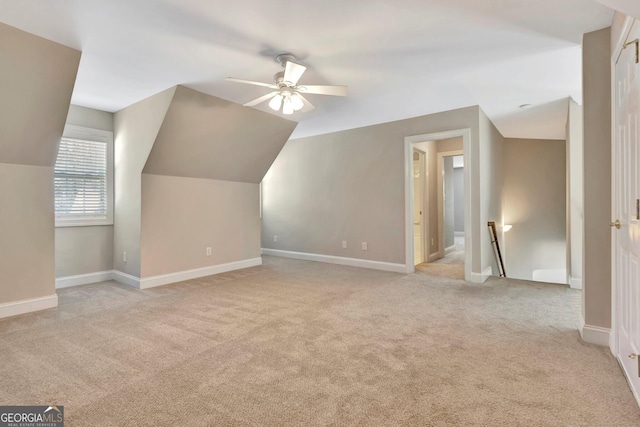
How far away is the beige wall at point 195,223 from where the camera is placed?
169 inches

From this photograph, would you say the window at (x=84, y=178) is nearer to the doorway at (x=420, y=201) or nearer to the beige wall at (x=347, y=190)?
the beige wall at (x=347, y=190)

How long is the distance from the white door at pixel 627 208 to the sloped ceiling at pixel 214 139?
386 cm

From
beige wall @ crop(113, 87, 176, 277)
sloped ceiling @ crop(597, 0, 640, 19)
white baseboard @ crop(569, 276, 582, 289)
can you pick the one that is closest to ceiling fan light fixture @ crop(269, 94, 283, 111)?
beige wall @ crop(113, 87, 176, 277)

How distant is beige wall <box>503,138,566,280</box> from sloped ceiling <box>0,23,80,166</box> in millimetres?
6870

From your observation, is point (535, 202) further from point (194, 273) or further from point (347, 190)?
point (194, 273)

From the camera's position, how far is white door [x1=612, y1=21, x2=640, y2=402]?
1.76 meters

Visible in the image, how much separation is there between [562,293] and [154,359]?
433 cm

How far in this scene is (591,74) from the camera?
8.15ft

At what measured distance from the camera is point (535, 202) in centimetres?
632

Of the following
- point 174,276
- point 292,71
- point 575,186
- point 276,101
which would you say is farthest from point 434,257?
point 292,71

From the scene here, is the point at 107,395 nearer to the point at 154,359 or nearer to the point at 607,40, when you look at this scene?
the point at 154,359

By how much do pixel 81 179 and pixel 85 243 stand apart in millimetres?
892

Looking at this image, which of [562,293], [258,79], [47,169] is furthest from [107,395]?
[562,293]

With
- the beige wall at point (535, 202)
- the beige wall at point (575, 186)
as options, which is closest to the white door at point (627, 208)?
the beige wall at point (575, 186)
